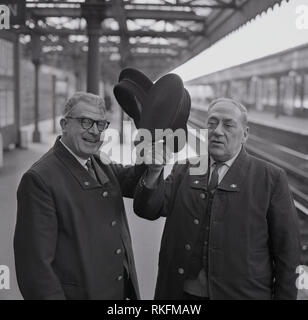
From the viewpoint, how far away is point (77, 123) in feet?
6.38

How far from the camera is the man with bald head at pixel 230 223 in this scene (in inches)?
78.0

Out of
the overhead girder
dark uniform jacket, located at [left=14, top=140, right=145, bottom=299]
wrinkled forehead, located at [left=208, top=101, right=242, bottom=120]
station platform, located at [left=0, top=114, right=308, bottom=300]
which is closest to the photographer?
dark uniform jacket, located at [left=14, top=140, right=145, bottom=299]

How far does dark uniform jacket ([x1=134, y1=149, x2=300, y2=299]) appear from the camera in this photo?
77.9 inches

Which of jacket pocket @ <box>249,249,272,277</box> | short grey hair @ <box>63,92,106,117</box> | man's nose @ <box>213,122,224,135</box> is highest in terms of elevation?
short grey hair @ <box>63,92,106,117</box>

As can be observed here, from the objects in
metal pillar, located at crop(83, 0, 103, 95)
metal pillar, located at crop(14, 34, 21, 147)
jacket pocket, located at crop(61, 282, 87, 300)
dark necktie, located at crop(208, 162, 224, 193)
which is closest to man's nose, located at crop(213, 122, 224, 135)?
dark necktie, located at crop(208, 162, 224, 193)

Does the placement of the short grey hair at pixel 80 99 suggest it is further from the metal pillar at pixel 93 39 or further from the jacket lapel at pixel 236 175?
the metal pillar at pixel 93 39

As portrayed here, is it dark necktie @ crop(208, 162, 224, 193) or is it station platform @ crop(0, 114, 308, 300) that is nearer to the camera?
dark necktie @ crop(208, 162, 224, 193)

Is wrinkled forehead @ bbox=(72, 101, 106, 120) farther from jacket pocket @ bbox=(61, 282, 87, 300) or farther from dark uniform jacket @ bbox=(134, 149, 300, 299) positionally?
jacket pocket @ bbox=(61, 282, 87, 300)

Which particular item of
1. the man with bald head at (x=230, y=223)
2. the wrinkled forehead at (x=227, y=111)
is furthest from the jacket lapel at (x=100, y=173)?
the wrinkled forehead at (x=227, y=111)

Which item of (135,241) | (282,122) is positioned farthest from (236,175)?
(282,122)

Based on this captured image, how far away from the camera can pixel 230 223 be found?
78.4 inches

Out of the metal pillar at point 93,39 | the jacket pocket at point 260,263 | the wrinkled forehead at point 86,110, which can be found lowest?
the jacket pocket at point 260,263

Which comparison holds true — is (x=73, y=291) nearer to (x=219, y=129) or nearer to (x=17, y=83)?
(x=219, y=129)
